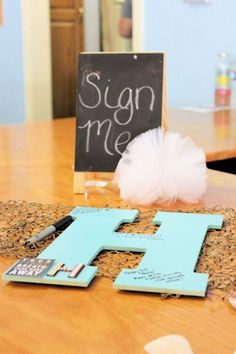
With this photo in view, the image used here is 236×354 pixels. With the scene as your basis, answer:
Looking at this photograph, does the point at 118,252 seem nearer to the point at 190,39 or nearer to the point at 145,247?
the point at 145,247

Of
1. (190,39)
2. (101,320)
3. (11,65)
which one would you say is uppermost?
(190,39)

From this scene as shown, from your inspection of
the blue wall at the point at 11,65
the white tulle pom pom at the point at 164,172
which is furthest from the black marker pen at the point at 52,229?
the blue wall at the point at 11,65

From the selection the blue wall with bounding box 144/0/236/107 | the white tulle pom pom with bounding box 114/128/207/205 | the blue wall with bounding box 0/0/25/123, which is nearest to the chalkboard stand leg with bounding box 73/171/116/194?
the white tulle pom pom with bounding box 114/128/207/205

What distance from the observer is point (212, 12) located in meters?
3.46

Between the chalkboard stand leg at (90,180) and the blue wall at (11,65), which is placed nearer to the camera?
the chalkboard stand leg at (90,180)

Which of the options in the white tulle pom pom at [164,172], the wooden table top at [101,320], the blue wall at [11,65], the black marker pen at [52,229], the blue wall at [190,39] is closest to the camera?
the wooden table top at [101,320]

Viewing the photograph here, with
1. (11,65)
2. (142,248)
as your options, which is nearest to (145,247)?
(142,248)

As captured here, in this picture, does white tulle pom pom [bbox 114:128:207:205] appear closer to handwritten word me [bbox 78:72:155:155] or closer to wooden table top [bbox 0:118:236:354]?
handwritten word me [bbox 78:72:155:155]

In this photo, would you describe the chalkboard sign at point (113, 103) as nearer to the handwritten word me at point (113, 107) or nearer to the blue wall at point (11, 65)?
the handwritten word me at point (113, 107)

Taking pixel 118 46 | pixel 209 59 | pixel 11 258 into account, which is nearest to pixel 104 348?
pixel 11 258

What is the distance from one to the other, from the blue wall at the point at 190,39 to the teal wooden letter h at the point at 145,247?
2.26 m

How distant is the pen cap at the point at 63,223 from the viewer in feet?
4.02

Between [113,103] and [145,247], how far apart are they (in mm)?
569

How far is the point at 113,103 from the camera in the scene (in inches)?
62.6
